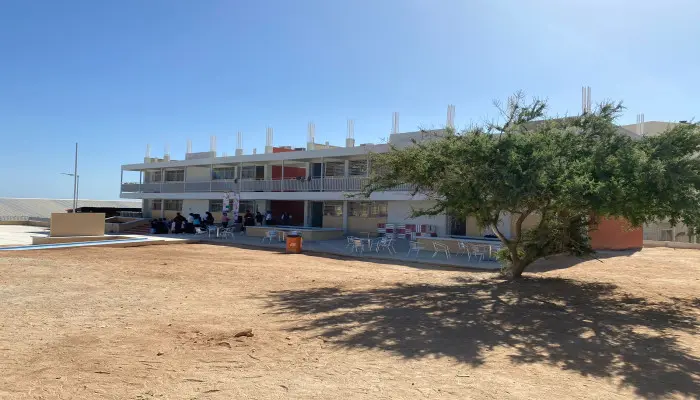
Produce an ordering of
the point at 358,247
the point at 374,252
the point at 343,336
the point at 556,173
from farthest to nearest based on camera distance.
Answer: the point at 358,247, the point at 374,252, the point at 556,173, the point at 343,336

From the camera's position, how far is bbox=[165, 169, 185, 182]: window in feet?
148

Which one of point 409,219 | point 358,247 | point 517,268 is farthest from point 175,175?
point 517,268

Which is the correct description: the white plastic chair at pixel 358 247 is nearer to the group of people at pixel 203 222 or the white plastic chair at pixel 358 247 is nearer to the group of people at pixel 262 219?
the group of people at pixel 203 222

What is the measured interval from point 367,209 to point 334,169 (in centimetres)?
437

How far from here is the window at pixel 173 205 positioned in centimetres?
4412

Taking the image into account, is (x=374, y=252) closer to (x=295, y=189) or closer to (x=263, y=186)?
(x=295, y=189)

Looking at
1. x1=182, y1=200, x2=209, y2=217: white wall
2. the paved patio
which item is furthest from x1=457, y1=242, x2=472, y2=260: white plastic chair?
x1=182, y1=200, x2=209, y2=217: white wall

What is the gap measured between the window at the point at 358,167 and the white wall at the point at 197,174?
14692 mm

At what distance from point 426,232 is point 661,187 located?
17.2 meters

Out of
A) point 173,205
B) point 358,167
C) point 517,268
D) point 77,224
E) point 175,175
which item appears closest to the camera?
point 517,268

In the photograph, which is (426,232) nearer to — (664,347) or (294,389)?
(664,347)

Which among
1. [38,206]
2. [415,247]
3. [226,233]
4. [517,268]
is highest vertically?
[38,206]

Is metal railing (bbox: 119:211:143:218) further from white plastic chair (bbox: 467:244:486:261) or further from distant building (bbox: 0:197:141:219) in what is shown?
white plastic chair (bbox: 467:244:486:261)

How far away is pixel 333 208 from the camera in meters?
33.9
